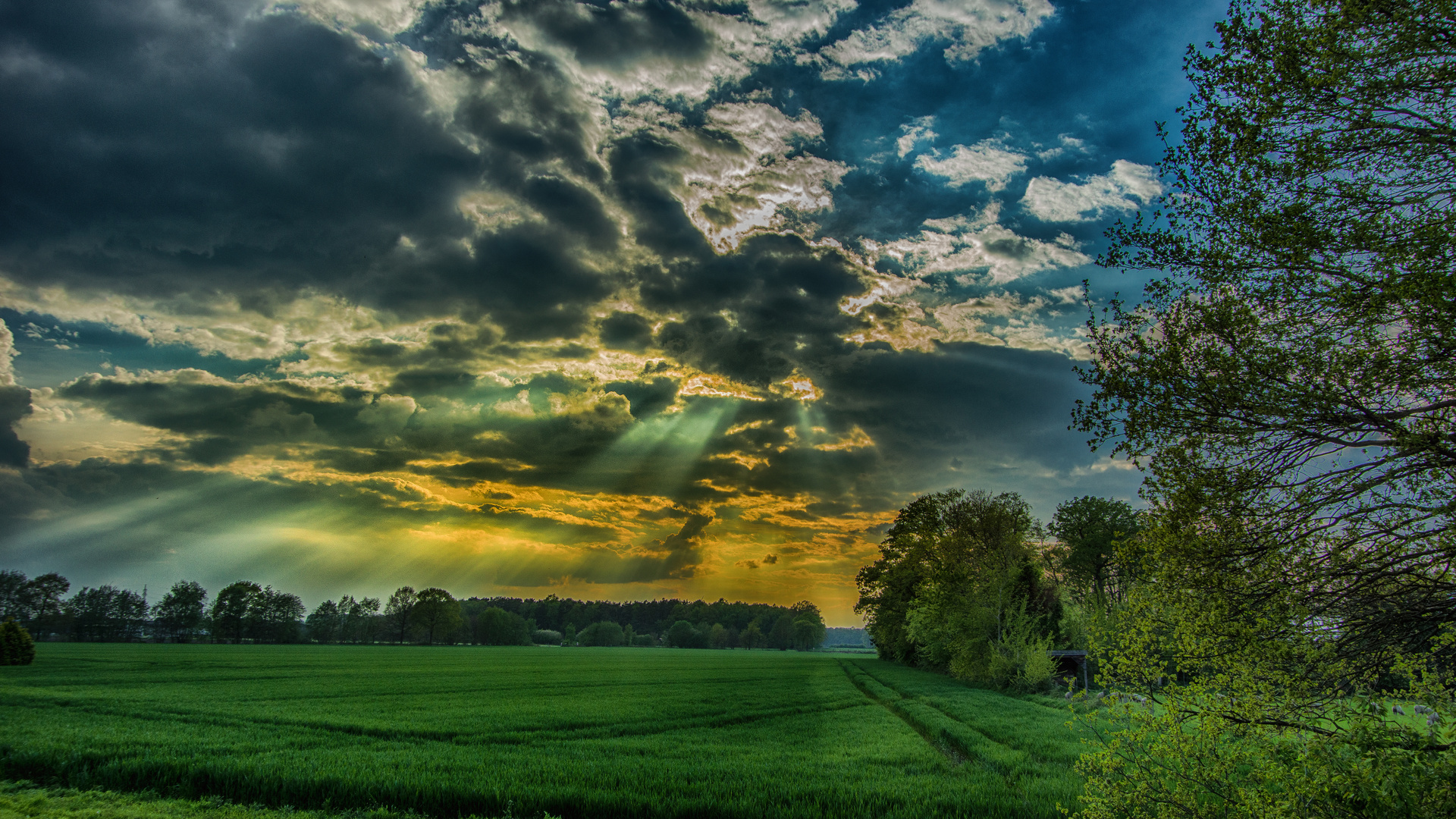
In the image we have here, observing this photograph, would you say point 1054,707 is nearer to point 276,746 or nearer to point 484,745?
point 484,745

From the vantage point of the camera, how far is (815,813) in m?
12.3

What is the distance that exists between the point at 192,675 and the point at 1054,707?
59.5m

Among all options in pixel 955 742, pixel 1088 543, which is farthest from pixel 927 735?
pixel 1088 543

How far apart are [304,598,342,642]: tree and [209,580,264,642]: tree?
67.9 feet

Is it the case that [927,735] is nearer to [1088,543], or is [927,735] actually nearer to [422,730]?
[422,730]

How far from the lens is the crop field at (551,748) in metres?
13.2

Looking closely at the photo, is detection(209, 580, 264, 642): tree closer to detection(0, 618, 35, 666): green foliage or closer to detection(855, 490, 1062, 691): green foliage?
detection(0, 618, 35, 666): green foliage

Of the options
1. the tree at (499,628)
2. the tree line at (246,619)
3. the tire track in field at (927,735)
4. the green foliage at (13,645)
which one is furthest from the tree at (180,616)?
the tire track in field at (927,735)

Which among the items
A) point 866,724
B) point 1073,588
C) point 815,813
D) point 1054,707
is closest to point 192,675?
point 866,724

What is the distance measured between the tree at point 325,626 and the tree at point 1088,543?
556 feet

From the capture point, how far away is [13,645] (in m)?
47.5

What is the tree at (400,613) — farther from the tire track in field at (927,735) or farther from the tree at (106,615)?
the tire track in field at (927,735)

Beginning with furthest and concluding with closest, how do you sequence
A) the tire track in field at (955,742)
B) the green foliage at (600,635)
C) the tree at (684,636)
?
the tree at (684,636), the green foliage at (600,635), the tire track in field at (955,742)

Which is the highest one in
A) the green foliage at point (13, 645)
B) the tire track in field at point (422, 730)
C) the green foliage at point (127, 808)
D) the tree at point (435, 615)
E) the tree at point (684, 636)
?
the green foliage at point (127, 808)
